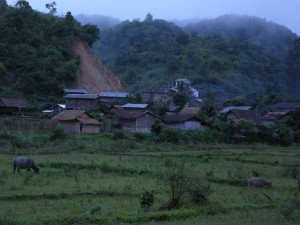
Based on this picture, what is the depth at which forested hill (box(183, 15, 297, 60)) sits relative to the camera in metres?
138

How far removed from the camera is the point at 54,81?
70.2 m

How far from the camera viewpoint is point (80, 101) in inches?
2623

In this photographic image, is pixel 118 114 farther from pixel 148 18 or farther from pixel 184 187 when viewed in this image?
pixel 148 18

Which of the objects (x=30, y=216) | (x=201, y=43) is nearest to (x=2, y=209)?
(x=30, y=216)

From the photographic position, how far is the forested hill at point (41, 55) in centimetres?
6938

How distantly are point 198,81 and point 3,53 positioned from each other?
42.3m

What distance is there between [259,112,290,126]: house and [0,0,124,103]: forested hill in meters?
30.5

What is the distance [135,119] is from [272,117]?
70.7ft

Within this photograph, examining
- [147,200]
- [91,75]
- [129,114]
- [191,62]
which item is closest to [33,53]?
[91,75]

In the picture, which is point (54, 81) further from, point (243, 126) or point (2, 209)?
point (2, 209)

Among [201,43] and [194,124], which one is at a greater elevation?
[201,43]

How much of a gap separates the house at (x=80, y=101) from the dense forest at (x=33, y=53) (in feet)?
17.7

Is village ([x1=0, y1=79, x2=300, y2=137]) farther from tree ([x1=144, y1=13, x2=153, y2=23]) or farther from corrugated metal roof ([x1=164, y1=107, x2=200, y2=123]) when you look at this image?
tree ([x1=144, y1=13, x2=153, y2=23])

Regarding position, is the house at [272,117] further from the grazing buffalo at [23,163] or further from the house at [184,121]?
the grazing buffalo at [23,163]
